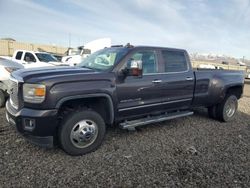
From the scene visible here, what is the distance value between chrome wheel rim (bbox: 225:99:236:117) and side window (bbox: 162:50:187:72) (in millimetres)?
2020

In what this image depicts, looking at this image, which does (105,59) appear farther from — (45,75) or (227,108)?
(227,108)

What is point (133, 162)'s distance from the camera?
3.93 m

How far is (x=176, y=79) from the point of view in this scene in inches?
210

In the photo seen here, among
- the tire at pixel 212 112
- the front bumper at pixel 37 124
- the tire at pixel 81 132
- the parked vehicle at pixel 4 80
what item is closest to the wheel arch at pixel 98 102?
the tire at pixel 81 132

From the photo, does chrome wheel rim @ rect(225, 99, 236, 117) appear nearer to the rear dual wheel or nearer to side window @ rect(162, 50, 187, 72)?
the rear dual wheel

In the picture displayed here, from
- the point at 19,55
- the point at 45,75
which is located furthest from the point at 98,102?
the point at 19,55

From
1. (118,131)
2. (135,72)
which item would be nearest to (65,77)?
(135,72)

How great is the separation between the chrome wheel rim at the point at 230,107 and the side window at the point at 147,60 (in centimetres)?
292

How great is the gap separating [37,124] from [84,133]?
2.55 feet

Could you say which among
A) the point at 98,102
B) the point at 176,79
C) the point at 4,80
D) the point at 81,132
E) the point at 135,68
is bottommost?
the point at 81,132

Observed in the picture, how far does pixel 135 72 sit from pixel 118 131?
1.67 meters

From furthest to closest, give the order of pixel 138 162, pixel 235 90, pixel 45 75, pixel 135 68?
pixel 235 90
pixel 135 68
pixel 138 162
pixel 45 75

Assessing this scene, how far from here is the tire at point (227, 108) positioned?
6643mm

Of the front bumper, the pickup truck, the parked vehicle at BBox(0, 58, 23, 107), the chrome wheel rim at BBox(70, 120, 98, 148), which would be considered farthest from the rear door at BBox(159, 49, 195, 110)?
the parked vehicle at BBox(0, 58, 23, 107)
